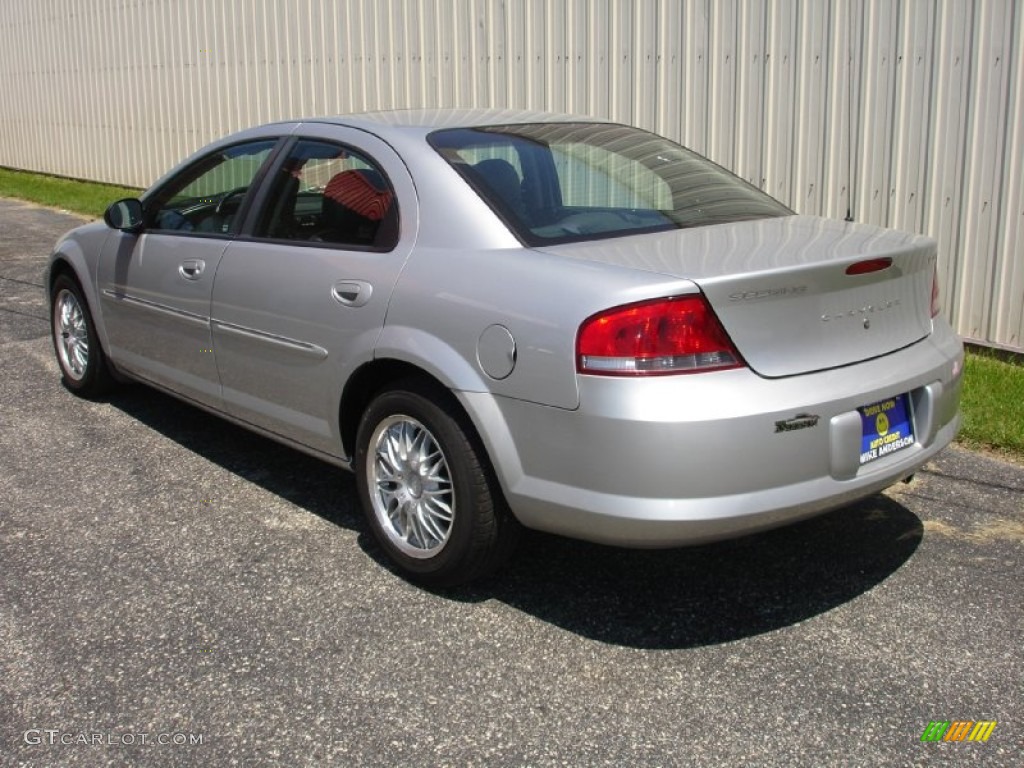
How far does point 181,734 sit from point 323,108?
936cm

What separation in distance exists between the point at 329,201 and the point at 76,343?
258 cm

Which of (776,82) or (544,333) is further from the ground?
(776,82)

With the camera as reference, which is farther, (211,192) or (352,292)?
(211,192)

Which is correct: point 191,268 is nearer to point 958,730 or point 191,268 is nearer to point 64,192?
point 958,730

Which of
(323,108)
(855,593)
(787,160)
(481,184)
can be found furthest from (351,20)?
(855,593)

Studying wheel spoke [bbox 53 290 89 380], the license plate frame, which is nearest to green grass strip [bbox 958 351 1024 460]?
the license plate frame

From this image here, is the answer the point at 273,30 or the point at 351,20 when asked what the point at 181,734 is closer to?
the point at 351,20

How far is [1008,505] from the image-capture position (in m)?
4.61

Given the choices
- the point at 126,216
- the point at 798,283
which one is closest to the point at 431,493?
the point at 798,283

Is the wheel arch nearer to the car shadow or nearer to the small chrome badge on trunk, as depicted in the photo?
the car shadow

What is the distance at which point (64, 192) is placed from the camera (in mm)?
15922

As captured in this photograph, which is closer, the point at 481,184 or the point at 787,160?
the point at 481,184

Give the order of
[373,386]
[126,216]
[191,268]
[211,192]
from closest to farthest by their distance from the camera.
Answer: [373,386], [191,268], [211,192], [126,216]

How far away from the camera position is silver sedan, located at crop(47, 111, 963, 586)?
3197mm
